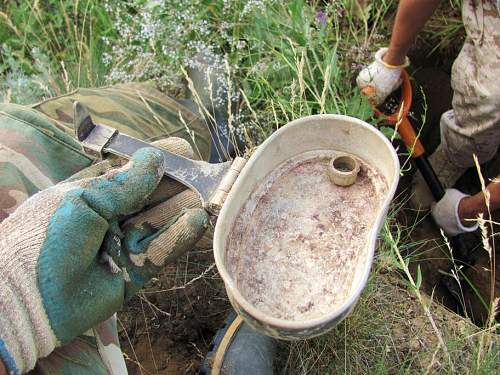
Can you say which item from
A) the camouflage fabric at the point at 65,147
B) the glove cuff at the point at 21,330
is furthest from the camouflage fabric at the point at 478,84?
the glove cuff at the point at 21,330

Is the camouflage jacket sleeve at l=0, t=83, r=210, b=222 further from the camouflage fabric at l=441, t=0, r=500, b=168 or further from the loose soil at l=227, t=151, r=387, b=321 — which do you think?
the camouflage fabric at l=441, t=0, r=500, b=168

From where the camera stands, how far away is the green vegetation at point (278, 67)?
59.3 inches

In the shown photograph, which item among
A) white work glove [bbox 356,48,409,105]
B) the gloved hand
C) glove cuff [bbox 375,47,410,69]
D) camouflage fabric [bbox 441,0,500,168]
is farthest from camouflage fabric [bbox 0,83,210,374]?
camouflage fabric [bbox 441,0,500,168]

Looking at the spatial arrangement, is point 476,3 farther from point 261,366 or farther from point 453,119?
point 261,366

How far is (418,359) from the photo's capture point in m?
1.50

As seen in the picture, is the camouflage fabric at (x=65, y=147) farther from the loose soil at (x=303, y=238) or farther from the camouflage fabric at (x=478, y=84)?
the camouflage fabric at (x=478, y=84)

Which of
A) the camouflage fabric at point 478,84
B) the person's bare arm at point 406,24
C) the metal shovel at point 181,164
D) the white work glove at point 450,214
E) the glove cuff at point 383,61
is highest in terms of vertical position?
the metal shovel at point 181,164

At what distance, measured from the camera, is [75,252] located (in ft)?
3.43

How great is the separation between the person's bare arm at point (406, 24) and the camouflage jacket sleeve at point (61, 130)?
93 centimetres

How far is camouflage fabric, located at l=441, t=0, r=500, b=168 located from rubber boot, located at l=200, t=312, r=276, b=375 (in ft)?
4.63

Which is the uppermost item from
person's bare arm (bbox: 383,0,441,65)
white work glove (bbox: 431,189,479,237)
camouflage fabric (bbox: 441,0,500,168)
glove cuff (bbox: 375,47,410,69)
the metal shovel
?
the metal shovel

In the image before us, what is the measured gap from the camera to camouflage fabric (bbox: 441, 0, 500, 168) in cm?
208

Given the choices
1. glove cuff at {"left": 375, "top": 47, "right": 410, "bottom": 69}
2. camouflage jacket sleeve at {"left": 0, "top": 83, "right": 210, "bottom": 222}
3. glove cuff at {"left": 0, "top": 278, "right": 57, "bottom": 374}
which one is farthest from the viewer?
glove cuff at {"left": 375, "top": 47, "right": 410, "bottom": 69}

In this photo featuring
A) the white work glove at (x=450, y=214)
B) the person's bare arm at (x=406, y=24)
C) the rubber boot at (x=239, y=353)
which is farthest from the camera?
the white work glove at (x=450, y=214)
